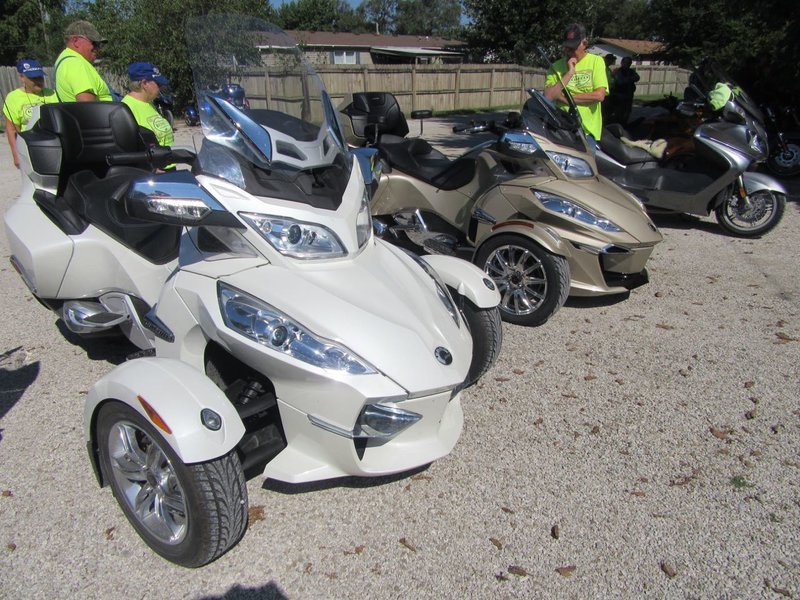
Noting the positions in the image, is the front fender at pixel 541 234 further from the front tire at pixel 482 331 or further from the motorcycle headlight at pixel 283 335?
the motorcycle headlight at pixel 283 335

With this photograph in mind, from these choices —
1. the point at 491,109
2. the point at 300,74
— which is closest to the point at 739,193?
the point at 300,74

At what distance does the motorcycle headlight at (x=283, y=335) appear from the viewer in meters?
2.40

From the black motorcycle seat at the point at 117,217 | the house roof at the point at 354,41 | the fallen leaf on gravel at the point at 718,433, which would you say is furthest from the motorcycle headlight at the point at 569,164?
the house roof at the point at 354,41

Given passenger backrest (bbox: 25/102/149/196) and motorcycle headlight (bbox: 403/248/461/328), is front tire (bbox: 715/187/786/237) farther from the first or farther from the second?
passenger backrest (bbox: 25/102/149/196)

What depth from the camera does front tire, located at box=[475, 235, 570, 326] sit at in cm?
447

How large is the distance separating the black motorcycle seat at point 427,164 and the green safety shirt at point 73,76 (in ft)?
8.85

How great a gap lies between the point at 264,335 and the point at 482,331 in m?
1.44

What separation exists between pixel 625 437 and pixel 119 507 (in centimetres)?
253

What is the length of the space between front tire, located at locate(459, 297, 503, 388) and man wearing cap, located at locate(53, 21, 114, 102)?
4.24 metres

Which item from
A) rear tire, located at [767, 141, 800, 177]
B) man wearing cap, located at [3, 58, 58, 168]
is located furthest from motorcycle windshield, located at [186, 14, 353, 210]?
rear tire, located at [767, 141, 800, 177]

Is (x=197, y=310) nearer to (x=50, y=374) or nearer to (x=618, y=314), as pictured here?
(x=50, y=374)

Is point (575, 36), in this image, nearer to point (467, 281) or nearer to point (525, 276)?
point (525, 276)

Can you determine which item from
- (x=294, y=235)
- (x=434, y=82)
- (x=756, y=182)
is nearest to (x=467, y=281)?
(x=294, y=235)

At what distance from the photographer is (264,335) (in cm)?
246
